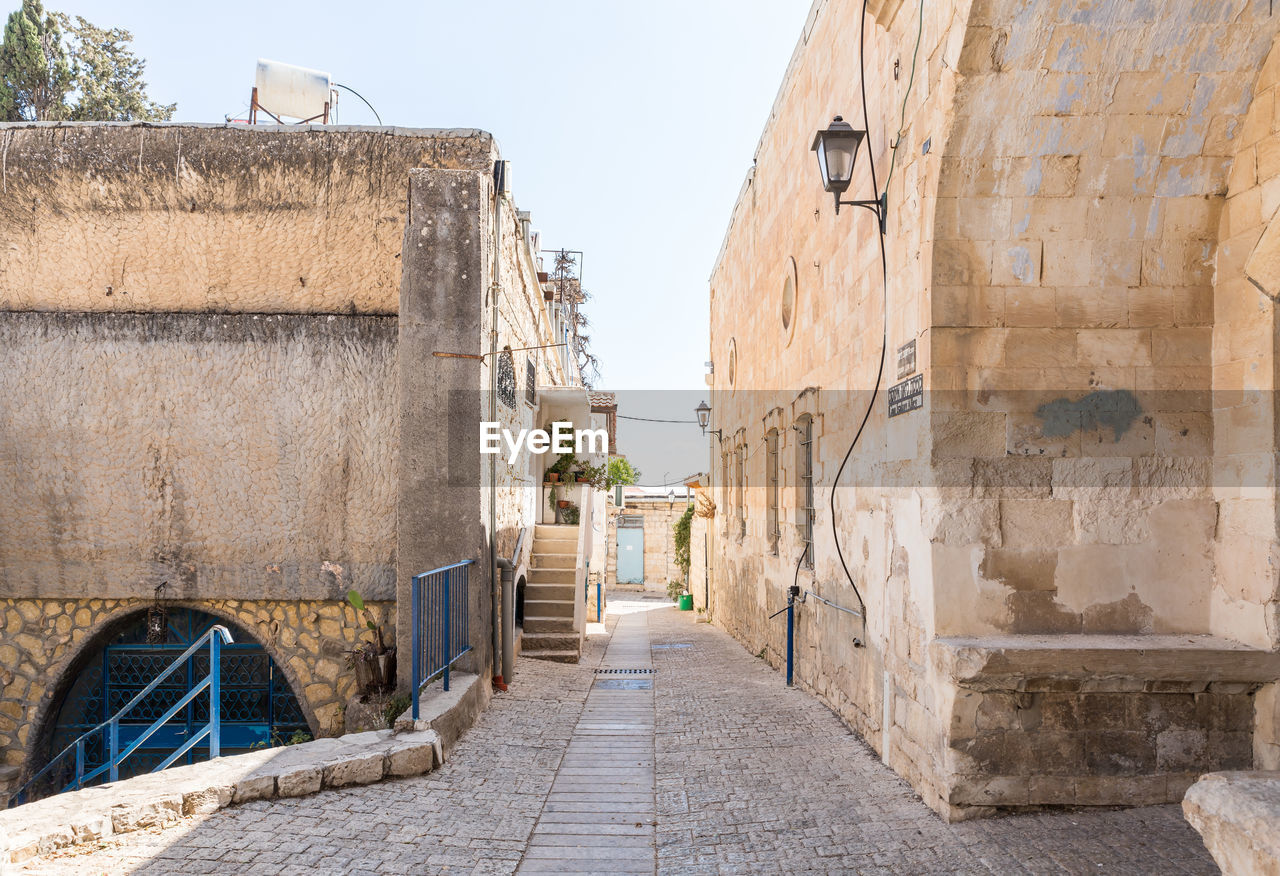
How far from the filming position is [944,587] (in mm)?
4328

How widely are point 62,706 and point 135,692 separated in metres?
0.62

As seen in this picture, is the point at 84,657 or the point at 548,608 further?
the point at 548,608

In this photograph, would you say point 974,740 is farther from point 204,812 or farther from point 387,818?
point 204,812

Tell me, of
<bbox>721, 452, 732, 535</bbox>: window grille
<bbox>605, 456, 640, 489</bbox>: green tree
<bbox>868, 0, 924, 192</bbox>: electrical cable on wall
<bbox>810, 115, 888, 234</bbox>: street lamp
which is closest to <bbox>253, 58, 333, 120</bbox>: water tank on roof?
<bbox>810, 115, 888, 234</bbox>: street lamp

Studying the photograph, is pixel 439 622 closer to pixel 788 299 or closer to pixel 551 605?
pixel 551 605

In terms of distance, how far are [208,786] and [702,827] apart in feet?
8.59

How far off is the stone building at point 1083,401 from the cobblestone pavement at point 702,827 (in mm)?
304

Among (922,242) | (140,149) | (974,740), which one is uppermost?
(140,149)

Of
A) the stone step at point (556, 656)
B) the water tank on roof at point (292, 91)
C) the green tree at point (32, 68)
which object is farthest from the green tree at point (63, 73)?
the stone step at point (556, 656)

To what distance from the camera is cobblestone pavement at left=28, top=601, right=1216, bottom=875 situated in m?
3.73

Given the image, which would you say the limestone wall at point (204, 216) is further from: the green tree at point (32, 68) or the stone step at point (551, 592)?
the green tree at point (32, 68)

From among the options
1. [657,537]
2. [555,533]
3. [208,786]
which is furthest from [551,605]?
[657,537]

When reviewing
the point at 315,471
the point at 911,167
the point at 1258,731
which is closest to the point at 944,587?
the point at 1258,731

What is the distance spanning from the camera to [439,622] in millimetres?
6168
